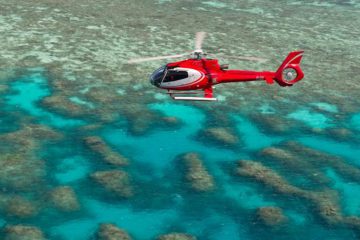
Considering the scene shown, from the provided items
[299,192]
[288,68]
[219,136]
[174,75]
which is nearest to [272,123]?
[288,68]

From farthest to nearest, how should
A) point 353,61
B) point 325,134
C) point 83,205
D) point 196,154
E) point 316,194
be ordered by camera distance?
point 353,61 < point 325,134 < point 196,154 < point 316,194 < point 83,205

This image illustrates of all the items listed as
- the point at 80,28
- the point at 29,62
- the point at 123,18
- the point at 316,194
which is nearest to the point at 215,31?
the point at 123,18

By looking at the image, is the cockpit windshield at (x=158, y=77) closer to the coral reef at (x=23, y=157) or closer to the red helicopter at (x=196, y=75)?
the red helicopter at (x=196, y=75)

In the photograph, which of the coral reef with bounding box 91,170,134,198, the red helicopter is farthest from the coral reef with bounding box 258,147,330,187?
the coral reef with bounding box 91,170,134,198

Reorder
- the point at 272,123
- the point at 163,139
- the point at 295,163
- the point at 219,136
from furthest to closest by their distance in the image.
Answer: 1. the point at 272,123
2. the point at 219,136
3. the point at 163,139
4. the point at 295,163

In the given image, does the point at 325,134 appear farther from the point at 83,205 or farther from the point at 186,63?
the point at 83,205

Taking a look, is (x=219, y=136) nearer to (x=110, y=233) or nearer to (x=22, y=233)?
(x=110, y=233)

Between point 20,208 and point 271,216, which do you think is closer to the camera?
point 20,208
